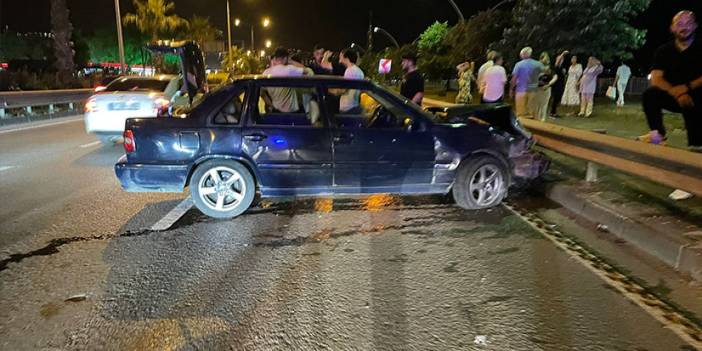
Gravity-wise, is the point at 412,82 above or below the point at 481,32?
below

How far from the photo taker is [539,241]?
16.4 feet

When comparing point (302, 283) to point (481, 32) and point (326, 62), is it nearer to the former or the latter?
point (326, 62)

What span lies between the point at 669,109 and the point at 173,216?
562cm

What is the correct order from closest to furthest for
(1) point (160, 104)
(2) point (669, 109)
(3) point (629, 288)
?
(3) point (629, 288) → (2) point (669, 109) → (1) point (160, 104)

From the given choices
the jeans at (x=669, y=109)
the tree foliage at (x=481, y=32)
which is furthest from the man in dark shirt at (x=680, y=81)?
the tree foliage at (x=481, y=32)

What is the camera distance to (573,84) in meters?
15.7

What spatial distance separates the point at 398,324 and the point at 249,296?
41.8 inches

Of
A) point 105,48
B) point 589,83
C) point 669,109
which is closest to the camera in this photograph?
point 669,109

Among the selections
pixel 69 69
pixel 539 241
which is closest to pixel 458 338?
pixel 539 241

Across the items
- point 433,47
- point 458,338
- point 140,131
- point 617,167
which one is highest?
point 433,47

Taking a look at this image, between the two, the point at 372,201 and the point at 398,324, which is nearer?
the point at 398,324

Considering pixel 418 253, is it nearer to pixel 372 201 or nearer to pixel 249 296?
pixel 249 296

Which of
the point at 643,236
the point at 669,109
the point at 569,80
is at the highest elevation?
the point at 569,80

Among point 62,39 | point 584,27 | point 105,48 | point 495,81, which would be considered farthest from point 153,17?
point 495,81
